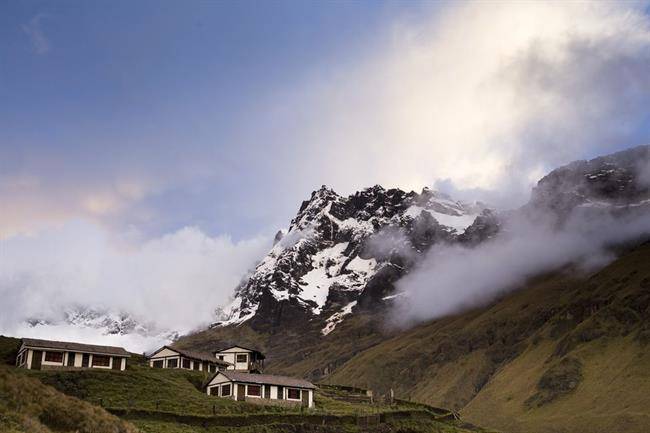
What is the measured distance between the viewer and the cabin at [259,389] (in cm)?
9031

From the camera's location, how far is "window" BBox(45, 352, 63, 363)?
279 ft

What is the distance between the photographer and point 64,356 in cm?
8625

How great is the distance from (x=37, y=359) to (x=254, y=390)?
2863 cm

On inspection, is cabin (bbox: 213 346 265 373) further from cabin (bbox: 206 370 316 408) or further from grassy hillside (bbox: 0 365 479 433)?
cabin (bbox: 206 370 316 408)

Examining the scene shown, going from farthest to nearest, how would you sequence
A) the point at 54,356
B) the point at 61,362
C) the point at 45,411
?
the point at 61,362 → the point at 54,356 → the point at 45,411

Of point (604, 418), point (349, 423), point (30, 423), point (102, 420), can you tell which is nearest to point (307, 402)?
point (349, 423)

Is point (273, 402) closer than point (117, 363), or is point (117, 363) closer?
point (117, 363)

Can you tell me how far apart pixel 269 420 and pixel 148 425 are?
1678cm

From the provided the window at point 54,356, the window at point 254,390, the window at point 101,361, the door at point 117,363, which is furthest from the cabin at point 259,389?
the window at point 54,356

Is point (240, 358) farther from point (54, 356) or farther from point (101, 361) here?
point (54, 356)

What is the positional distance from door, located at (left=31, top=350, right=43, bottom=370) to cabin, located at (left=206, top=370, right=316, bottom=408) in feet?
74.2

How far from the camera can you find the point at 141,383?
3243 inches

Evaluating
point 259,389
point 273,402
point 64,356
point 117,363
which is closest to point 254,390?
point 259,389

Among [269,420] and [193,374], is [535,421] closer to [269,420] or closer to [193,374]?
[193,374]
